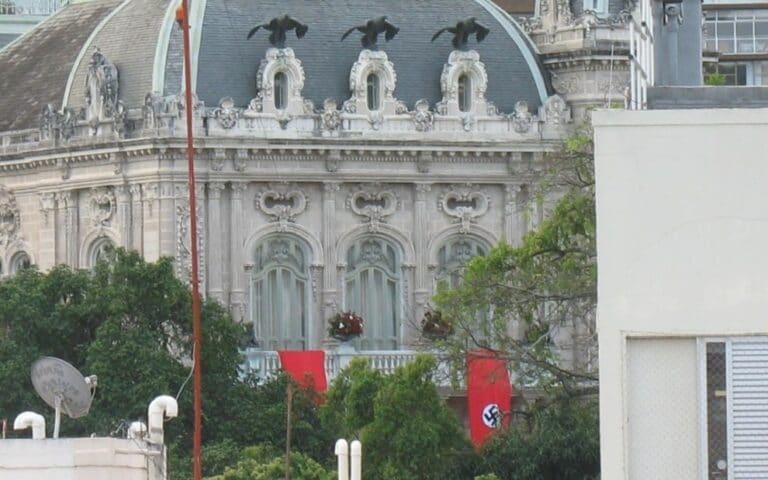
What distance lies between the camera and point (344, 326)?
125 metres

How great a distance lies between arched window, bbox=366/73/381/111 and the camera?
12825 cm

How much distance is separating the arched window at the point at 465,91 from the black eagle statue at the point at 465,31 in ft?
4.45

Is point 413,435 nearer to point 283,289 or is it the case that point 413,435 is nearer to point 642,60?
point 283,289

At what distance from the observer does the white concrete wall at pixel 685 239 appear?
154 ft

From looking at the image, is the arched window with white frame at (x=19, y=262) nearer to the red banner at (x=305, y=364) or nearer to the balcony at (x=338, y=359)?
the balcony at (x=338, y=359)

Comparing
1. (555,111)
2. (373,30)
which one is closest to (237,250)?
(373,30)

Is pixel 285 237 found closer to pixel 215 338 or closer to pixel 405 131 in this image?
pixel 405 131

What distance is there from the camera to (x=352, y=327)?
12556 cm

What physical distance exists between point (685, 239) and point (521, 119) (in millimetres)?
81094

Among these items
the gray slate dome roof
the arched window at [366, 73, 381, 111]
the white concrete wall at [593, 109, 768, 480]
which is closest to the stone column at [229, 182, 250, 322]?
the gray slate dome roof

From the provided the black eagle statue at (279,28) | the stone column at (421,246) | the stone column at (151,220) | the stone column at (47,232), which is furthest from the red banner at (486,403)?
the stone column at (47,232)

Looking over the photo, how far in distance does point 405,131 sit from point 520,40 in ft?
20.9

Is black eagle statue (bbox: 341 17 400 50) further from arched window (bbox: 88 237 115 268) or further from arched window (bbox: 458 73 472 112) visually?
arched window (bbox: 88 237 115 268)

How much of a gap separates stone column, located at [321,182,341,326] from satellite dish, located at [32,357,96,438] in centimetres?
6288
